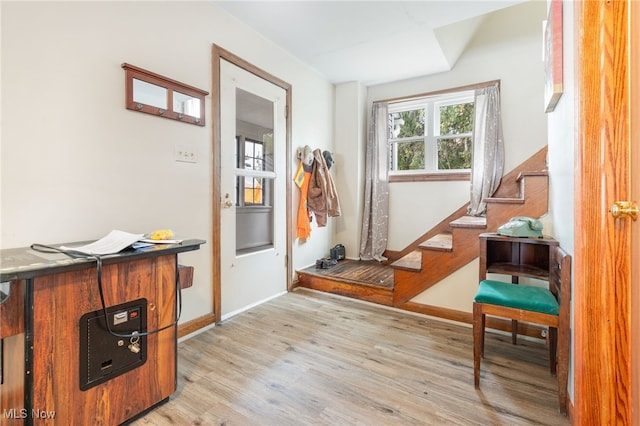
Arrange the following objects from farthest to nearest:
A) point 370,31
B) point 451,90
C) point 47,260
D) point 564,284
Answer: point 451,90
point 370,31
point 564,284
point 47,260

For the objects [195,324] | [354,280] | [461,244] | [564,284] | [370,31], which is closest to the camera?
[564,284]

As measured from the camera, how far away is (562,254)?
1.44 m

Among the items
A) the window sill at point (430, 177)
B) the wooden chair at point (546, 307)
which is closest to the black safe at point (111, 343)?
the wooden chair at point (546, 307)

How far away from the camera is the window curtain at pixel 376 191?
12.0ft

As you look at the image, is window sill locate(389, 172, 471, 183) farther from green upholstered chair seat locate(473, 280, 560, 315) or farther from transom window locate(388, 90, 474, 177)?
green upholstered chair seat locate(473, 280, 560, 315)

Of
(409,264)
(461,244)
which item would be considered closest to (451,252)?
(461,244)

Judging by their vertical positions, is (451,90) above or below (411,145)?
above

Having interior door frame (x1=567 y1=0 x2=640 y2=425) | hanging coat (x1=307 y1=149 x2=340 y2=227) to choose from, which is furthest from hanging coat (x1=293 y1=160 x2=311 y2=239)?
interior door frame (x1=567 y1=0 x2=640 y2=425)

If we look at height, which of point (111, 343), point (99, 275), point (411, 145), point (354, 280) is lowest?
point (354, 280)

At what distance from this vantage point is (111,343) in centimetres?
122

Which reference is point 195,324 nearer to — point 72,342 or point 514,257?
point 72,342

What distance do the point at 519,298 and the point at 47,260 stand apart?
2.11 m

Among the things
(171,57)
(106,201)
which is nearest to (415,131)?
(171,57)

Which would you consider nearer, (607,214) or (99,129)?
(607,214)
